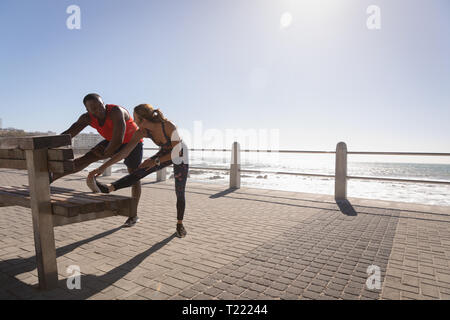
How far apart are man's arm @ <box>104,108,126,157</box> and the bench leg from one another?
1167mm

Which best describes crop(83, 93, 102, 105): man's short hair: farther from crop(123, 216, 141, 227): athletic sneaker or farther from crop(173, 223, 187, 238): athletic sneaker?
crop(173, 223, 187, 238): athletic sneaker

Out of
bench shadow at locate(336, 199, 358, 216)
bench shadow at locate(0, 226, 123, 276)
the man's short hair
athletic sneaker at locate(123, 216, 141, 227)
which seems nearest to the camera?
bench shadow at locate(0, 226, 123, 276)

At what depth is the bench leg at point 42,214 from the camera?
2270 mm

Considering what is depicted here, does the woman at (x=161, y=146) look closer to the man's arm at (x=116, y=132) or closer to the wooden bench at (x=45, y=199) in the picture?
the man's arm at (x=116, y=132)

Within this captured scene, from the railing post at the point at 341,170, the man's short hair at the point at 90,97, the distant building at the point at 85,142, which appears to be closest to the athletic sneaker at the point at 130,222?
the man's short hair at the point at 90,97

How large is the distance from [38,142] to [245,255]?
229 cm

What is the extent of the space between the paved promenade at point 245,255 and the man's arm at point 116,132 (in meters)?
1.17

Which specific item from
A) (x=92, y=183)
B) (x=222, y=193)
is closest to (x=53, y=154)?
(x=92, y=183)

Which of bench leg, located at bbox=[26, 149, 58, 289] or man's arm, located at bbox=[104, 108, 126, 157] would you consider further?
man's arm, located at bbox=[104, 108, 126, 157]

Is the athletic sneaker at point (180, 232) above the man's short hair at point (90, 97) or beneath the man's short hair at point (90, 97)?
beneath

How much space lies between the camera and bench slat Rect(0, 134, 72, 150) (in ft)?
7.27

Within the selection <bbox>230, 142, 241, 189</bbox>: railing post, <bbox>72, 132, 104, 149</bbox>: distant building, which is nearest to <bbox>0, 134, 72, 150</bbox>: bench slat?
<bbox>230, 142, 241, 189</bbox>: railing post

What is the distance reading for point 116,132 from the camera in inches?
140

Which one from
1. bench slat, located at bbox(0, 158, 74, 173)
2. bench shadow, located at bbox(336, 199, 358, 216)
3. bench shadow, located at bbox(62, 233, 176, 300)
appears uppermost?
bench slat, located at bbox(0, 158, 74, 173)
